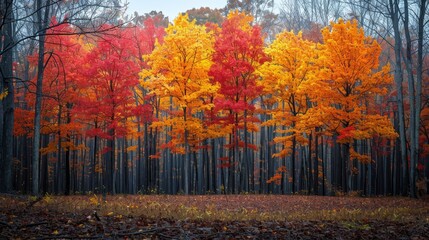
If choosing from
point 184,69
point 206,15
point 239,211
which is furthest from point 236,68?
point 206,15

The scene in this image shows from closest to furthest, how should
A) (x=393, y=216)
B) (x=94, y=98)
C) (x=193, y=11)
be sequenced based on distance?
(x=393, y=216) < (x=94, y=98) < (x=193, y=11)

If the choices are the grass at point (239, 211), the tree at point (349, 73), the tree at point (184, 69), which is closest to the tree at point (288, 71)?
the tree at point (349, 73)

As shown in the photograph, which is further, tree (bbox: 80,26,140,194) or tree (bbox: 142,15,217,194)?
tree (bbox: 142,15,217,194)

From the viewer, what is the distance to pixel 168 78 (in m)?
22.6

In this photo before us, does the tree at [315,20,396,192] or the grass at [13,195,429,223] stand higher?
the tree at [315,20,396,192]

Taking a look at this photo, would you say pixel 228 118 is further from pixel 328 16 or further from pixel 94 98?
pixel 328 16

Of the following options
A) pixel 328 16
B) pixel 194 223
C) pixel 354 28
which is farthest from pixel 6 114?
pixel 328 16

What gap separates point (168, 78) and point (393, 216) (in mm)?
14504

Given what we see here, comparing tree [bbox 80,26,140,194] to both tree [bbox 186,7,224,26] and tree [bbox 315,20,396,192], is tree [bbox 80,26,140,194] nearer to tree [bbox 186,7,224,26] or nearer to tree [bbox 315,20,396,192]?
tree [bbox 315,20,396,192]

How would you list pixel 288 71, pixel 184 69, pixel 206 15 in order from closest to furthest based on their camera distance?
pixel 184 69
pixel 288 71
pixel 206 15

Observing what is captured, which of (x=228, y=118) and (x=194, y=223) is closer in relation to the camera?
(x=194, y=223)

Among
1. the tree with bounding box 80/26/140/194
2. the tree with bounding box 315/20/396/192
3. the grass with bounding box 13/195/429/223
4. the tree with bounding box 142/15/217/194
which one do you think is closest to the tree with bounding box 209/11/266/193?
the tree with bounding box 142/15/217/194

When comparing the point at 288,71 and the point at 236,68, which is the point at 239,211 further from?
the point at 288,71

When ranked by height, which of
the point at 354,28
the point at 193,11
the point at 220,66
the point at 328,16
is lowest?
the point at 220,66
